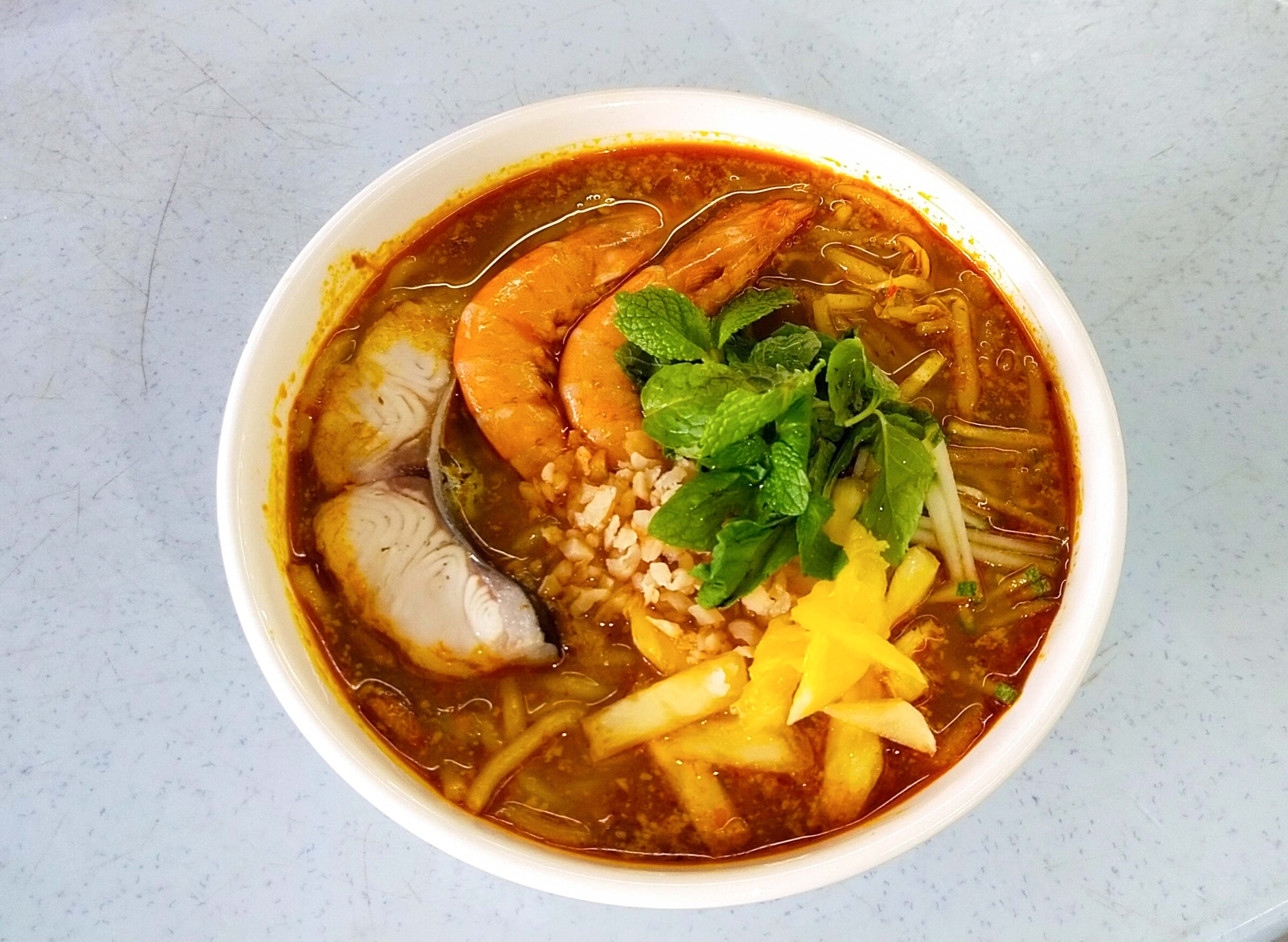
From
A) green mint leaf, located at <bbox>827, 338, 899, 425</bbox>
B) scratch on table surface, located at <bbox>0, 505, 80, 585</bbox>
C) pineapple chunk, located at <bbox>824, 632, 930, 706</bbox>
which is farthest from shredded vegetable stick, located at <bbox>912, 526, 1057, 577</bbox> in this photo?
scratch on table surface, located at <bbox>0, 505, 80, 585</bbox>

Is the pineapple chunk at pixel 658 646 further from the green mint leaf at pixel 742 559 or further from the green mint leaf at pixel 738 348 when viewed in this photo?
the green mint leaf at pixel 738 348

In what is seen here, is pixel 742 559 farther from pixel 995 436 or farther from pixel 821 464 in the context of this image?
pixel 995 436

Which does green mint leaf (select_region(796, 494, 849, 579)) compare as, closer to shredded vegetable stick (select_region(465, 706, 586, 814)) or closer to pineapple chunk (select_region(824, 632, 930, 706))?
pineapple chunk (select_region(824, 632, 930, 706))

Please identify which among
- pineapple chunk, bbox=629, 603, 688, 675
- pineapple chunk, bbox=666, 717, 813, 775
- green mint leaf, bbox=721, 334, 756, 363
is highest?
green mint leaf, bbox=721, 334, 756, 363

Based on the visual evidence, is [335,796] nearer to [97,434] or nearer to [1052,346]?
[97,434]

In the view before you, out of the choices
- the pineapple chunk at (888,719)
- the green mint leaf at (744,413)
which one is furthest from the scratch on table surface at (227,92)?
the pineapple chunk at (888,719)

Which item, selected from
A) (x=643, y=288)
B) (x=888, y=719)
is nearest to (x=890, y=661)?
(x=888, y=719)
